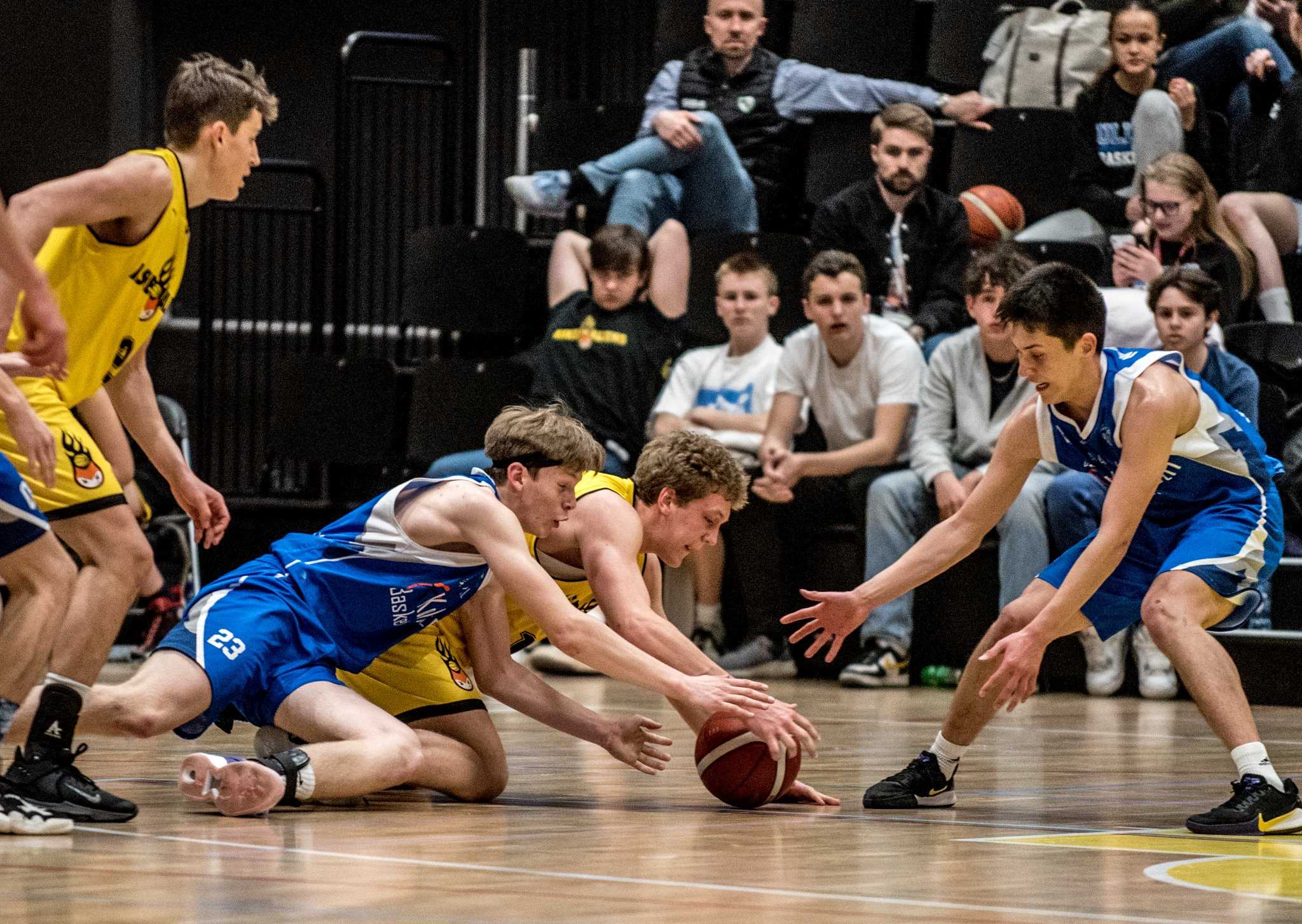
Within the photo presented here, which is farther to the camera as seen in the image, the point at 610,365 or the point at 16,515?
the point at 610,365

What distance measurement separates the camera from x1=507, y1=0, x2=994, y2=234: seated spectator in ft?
29.5

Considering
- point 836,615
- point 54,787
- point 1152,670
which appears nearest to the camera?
point 54,787

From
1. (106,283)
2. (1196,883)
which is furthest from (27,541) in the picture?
(1196,883)

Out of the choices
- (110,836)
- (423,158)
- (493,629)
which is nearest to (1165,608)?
(493,629)

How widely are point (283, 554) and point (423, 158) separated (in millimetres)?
7658

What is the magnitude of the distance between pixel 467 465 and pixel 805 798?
4390 millimetres

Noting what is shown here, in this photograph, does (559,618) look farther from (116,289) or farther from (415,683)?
(116,289)

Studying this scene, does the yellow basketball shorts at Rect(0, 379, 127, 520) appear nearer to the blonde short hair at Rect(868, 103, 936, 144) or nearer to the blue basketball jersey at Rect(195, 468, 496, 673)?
the blue basketball jersey at Rect(195, 468, 496, 673)

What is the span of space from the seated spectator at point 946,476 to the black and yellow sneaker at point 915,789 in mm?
3469

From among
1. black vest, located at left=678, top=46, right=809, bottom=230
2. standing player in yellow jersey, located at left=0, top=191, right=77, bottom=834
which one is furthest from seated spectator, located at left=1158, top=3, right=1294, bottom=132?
standing player in yellow jersey, located at left=0, top=191, right=77, bottom=834

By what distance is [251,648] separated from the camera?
383 cm

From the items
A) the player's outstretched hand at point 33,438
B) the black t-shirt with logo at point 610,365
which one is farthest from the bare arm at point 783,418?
the player's outstretched hand at point 33,438

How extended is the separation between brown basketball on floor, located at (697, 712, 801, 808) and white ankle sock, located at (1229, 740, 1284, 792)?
872 millimetres

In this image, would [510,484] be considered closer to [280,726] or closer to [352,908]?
[280,726]
